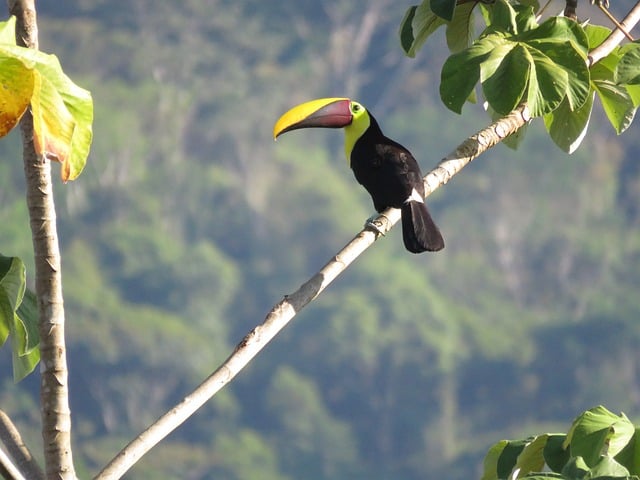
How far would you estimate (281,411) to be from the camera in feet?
118

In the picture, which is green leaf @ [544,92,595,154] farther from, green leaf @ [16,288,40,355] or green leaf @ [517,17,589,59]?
green leaf @ [16,288,40,355]

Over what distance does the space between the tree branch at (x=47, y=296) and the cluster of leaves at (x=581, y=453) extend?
0.67 meters

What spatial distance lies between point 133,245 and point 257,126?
18.3ft

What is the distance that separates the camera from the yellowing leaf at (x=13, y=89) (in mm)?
1612

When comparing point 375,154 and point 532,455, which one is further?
point 375,154

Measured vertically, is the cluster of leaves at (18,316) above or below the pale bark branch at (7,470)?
above

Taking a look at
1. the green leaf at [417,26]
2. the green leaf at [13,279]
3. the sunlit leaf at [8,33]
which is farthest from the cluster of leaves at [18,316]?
the green leaf at [417,26]

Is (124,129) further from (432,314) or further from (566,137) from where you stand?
(566,137)

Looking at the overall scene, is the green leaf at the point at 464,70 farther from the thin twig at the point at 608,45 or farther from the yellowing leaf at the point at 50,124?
the yellowing leaf at the point at 50,124

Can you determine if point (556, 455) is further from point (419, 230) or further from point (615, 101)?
point (419, 230)

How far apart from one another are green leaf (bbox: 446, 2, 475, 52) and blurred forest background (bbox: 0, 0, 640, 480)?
29291 millimetres

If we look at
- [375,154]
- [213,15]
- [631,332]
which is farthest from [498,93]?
[213,15]

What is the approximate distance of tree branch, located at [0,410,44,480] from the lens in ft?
6.16

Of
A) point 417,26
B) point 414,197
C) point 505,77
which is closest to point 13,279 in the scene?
point 505,77
